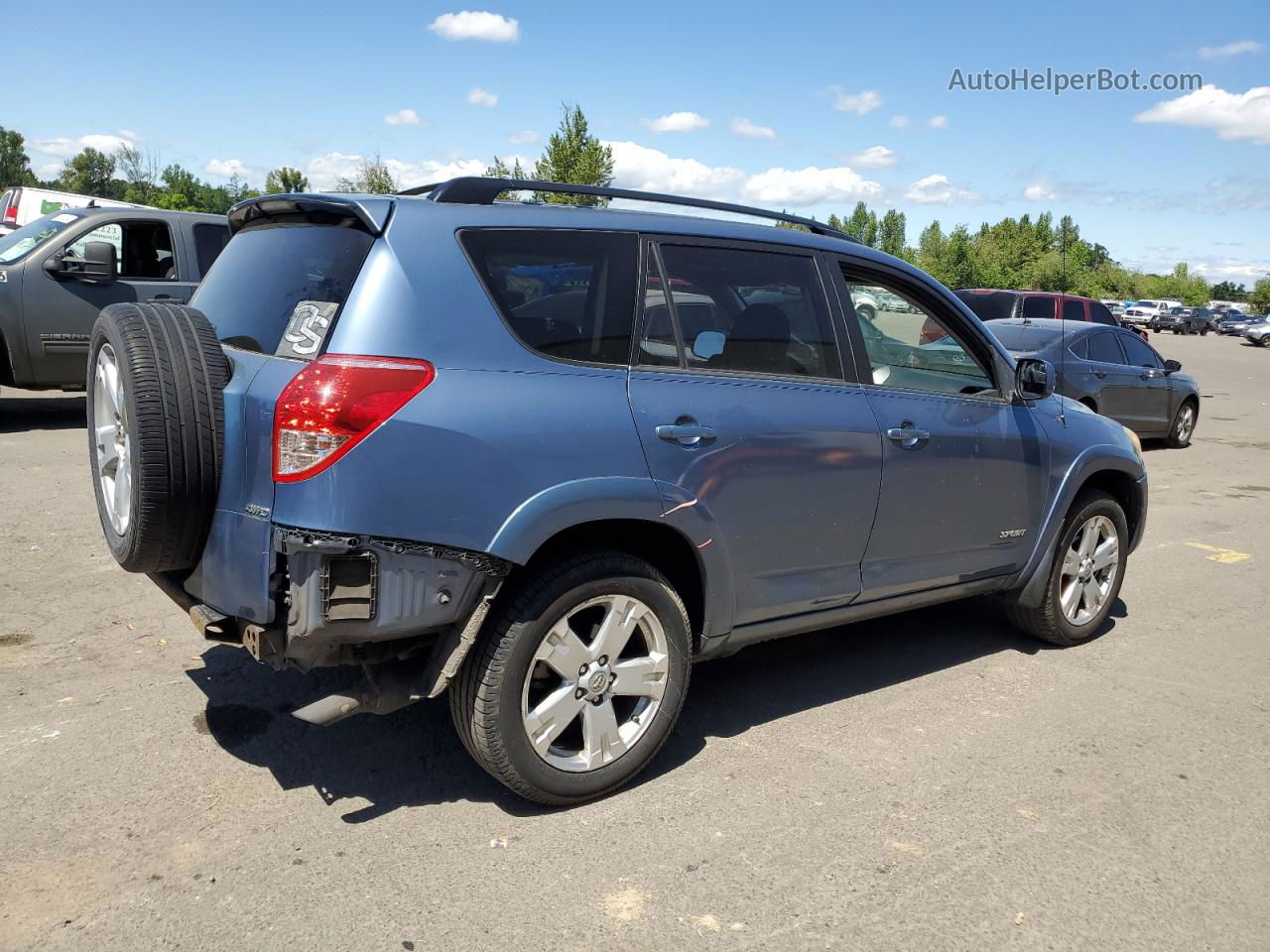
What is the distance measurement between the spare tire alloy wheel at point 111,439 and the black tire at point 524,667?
3.75 ft

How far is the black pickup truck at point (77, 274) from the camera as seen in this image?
9.55m

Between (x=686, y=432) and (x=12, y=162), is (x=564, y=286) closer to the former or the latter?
(x=686, y=432)

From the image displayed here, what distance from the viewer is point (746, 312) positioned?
382 centimetres

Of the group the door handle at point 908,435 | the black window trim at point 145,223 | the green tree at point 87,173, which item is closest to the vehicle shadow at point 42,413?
the black window trim at point 145,223

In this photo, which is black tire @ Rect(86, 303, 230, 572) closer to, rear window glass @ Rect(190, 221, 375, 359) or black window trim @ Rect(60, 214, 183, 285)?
rear window glass @ Rect(190, 221, 375, 359)

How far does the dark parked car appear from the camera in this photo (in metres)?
11.6

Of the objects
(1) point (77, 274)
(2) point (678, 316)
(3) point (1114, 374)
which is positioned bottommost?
(3) point (1114, 374)

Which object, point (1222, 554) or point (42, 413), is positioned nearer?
point (1222, 554)

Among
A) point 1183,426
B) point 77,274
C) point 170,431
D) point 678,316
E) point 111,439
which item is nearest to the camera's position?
point 170,431

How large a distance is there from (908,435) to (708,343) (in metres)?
1.00

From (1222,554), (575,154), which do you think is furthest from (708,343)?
(575,154)

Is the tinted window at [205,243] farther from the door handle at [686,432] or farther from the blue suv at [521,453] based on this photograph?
the door handle at [686,432]

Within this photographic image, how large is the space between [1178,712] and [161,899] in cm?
396

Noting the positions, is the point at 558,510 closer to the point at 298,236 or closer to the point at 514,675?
the point at 514,675
